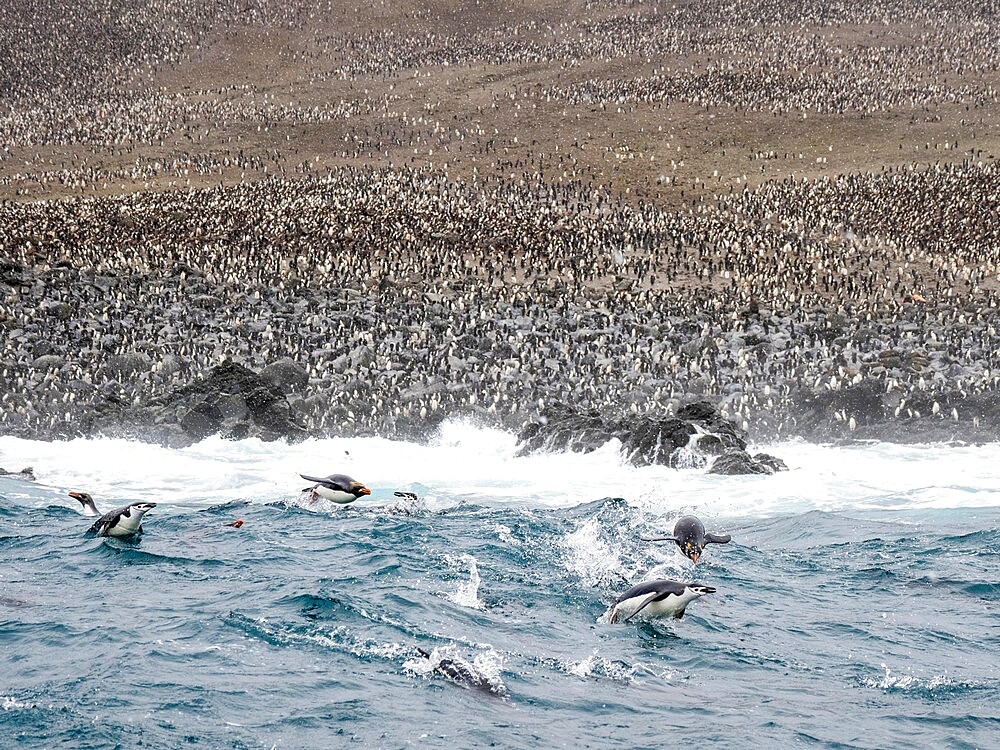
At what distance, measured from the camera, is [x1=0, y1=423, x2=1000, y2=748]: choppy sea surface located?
930cm

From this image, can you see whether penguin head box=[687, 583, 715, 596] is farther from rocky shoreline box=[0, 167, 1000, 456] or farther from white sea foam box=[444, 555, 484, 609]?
rocky shoreline box=[0, 167, 1000, 456]

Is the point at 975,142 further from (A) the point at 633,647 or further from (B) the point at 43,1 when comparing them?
(B) the point at 43,1

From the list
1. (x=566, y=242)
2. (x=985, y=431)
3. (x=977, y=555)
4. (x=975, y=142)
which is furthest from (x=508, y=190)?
(x=977, y=555)

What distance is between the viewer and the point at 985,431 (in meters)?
27.2

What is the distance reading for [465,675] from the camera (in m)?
10.2

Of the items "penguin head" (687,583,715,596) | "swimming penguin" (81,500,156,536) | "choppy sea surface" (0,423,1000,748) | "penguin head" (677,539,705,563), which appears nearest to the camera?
"choppy sea surface" (0,423,1000,748)

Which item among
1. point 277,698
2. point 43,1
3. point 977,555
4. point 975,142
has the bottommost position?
point 277,698

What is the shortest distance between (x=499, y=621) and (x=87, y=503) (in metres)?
8.80

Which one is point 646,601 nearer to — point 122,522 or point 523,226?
point 122,522

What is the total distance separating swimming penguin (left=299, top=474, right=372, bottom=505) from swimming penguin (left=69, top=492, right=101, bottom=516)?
3.38 m

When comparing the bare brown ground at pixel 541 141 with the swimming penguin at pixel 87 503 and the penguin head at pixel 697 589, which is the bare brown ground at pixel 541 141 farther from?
the penguin head at pixel 697 589

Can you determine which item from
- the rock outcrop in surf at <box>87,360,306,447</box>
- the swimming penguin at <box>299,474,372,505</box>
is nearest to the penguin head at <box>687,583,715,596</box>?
the swimming penguin at <box>299,474,372,505</box>

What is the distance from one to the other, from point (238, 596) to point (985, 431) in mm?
20557

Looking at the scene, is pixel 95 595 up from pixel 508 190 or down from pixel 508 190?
down
